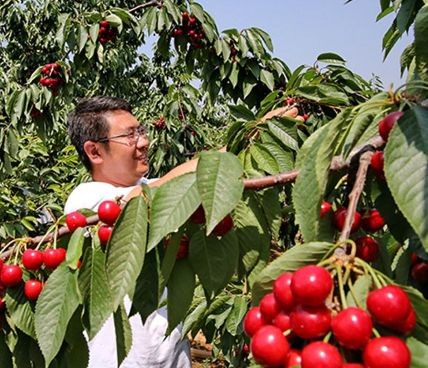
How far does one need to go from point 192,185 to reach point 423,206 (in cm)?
36

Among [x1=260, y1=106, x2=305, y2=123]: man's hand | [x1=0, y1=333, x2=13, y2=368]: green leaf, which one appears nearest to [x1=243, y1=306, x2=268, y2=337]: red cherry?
[x1=0, y1=333, x2=13, y2=368]: green leaf

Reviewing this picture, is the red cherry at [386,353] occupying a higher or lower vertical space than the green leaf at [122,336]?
higher

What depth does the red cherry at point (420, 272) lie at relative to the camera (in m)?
0.73

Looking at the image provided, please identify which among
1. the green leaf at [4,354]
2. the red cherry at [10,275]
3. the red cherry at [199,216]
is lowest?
the green leaf at [4,354]

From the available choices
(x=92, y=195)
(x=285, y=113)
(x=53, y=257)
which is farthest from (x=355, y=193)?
(x=92, y=195)

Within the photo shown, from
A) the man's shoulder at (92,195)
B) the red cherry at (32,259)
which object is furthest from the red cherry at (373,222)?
the man's shoulder at (92,195)

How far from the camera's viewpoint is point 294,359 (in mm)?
548

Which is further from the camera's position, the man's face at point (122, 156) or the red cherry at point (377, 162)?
the man's face at point (122, 156)

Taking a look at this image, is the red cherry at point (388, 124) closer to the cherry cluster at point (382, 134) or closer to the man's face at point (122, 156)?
the cherry cluster at point (382, 134)

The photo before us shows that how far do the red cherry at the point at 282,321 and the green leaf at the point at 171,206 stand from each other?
259mm

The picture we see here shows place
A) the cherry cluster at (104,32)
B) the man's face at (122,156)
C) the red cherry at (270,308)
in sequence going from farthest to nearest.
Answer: the cherry cluster at (104,32) → the man's face at (122,156) → the red cherry at (270,308)

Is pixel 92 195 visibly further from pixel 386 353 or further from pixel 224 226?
pixel 386 353

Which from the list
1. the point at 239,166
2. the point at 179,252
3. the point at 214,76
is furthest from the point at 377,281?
the point at 214,76

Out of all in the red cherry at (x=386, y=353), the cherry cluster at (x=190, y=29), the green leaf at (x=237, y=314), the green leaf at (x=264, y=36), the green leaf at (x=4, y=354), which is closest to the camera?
the red cherry at (x=386, y=353)
